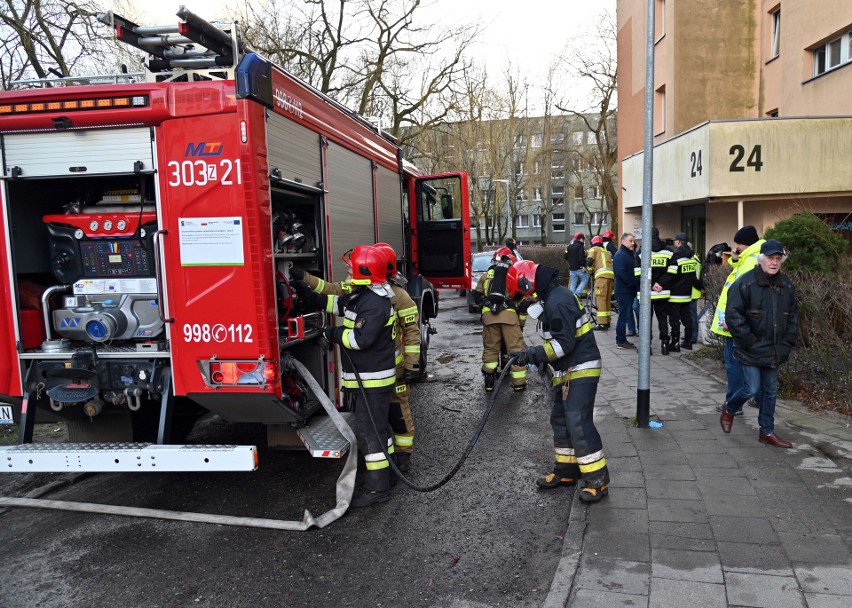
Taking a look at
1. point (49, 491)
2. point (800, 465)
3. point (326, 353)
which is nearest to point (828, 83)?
point (800, 465)

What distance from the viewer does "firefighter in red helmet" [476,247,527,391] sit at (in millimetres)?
7754

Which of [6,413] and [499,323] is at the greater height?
[499,323]

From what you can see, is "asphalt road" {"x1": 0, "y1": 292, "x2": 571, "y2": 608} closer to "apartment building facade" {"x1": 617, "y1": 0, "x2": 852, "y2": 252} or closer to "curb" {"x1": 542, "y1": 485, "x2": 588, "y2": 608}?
"curb" {"x1": 542, "y1": 485, "x2": 588, "y2": 608}

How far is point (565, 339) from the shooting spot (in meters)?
4.40

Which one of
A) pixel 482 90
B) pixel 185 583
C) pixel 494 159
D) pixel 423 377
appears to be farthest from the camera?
pixel 494 159

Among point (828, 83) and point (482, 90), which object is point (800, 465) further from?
point (482, 90)

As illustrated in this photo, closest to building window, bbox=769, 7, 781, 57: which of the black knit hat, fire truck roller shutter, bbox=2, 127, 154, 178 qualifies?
the black knit hat

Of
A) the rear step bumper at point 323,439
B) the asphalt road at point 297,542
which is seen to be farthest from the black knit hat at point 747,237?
the rear step bumper at point 323,439

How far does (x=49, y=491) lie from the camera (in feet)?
16.7

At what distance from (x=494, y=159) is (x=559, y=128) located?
6.41 m

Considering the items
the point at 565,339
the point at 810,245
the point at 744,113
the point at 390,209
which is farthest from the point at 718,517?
the point at 744,113

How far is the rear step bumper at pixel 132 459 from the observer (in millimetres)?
3982

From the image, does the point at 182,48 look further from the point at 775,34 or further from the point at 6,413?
the point at 775,34

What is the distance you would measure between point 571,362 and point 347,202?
269 centimetres
